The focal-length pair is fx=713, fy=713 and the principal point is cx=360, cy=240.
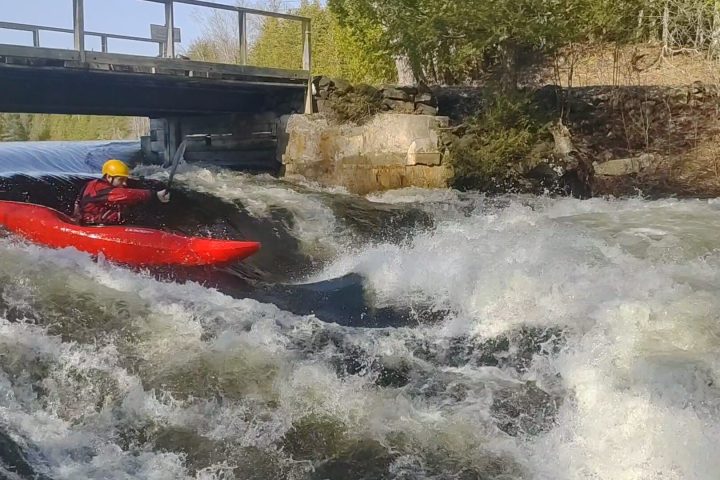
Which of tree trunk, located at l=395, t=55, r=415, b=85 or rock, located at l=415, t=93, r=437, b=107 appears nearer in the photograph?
rock, located at l=415, t=93, r=437, b=107

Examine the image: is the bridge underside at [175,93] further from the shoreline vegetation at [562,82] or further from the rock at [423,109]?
the rock at [423,109]

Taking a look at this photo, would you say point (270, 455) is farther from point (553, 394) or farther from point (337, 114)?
point (337, 114)

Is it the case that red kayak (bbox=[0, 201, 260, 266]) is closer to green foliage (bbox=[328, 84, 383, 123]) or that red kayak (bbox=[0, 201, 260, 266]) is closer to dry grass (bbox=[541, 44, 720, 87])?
green foliage (bbox=[328, 84, 383, 123])

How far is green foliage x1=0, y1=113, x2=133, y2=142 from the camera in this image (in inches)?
2454

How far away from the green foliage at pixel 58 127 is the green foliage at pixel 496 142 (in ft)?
178

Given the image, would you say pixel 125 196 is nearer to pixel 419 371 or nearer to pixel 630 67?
pixel 419 371

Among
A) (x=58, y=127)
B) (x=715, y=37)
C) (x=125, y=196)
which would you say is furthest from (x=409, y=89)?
(x=58, y=127)

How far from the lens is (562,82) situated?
15.0 m

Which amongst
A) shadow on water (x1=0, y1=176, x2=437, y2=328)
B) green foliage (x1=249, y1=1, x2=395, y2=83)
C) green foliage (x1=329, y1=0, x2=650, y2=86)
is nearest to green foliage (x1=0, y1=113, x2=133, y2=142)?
green foliage (x1=249, y1=1, x2=395, y2=83)

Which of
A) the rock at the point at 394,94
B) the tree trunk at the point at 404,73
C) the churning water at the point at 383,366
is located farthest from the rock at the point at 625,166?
the churning water at the point at 383,366

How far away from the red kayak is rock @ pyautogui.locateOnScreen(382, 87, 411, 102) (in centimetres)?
636

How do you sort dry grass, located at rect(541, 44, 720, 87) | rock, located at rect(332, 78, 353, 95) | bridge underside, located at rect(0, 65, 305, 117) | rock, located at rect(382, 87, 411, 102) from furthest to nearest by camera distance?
dry grass, located at rect(541, 44, 720, 87) → rock, located at rect(332, 78, 353, 95) → rock, located at rect(382, 87, 411, 102) → bridge underside, located at rect(0, 65, 305, 117)

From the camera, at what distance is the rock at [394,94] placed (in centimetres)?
1180

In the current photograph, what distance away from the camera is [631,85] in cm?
1361
